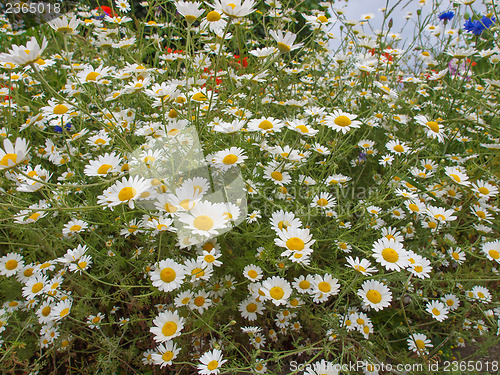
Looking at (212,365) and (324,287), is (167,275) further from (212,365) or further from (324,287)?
(324,287)

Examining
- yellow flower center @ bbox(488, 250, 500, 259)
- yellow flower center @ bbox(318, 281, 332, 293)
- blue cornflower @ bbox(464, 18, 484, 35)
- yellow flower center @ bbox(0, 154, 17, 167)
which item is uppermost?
blue cornflower @ bbox(464, 18, 484, 35)

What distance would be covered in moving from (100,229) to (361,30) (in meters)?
2.88

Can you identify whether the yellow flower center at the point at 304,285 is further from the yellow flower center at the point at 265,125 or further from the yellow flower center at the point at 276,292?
the yellow flower center at the point at 265,125

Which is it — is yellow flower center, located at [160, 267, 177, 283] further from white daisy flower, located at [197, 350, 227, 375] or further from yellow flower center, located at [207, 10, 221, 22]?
yellow flower center, located at [207, 10, 221, 22]

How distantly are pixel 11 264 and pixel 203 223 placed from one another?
121 centimetres

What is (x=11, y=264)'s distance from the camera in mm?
1698

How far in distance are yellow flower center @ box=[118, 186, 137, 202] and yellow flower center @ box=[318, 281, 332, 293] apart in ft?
2.86

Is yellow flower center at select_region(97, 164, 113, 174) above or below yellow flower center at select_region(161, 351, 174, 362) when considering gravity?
above

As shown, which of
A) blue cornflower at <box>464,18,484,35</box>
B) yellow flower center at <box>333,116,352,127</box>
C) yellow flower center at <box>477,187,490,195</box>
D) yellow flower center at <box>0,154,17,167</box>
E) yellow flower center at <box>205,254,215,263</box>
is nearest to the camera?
yellow flower center at <box>0,154,17,167</box>

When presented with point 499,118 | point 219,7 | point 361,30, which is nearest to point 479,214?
point 499,118

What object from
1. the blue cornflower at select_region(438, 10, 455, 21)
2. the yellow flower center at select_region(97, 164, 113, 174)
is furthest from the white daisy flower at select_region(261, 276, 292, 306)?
the blue cornflower at select_region(438, 10, 455, 21)

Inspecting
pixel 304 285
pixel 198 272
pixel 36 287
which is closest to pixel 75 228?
pixel 36 287

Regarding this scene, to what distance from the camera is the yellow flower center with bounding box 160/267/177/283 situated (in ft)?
4.29

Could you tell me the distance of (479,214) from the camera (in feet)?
6.04
